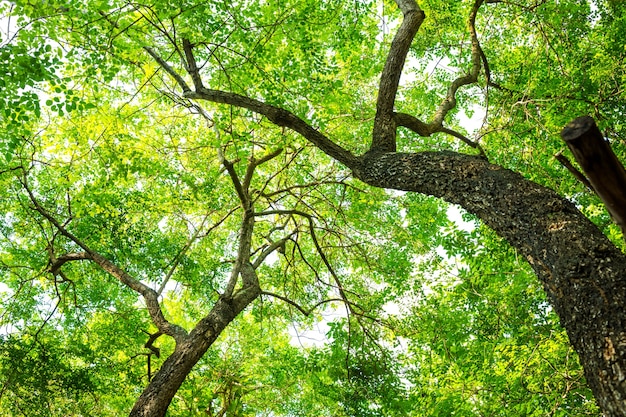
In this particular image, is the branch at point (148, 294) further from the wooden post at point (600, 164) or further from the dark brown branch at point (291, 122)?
the wooden post at point (600, 164)

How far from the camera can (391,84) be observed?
4008 mm

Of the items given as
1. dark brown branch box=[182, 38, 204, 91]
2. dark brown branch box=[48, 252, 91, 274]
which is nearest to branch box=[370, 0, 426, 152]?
dark brown branch box=[182, 38, 204, 91]

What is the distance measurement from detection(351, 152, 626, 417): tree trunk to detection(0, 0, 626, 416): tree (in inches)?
1.9

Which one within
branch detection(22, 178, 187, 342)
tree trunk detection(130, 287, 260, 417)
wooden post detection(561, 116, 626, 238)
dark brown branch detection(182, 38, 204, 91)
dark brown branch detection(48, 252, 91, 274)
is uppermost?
dark brown branch detection(182, 38, 204, 91)

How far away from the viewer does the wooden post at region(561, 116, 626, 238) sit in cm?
143

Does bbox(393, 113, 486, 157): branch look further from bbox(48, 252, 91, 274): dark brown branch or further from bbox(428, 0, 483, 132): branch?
bbox(48, 252, 91, 274): dark brown branch

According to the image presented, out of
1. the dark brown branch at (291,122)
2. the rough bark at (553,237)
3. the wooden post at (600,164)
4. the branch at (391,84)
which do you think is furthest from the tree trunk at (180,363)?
the wooden post at (600,164)

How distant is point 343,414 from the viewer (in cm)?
904

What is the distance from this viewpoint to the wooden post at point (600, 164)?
4.70ft

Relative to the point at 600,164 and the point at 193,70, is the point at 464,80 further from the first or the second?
the point at 600,164

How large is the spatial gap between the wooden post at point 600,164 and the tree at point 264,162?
4.39 ft

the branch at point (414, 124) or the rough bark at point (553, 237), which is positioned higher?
the branch at point (414, 124)

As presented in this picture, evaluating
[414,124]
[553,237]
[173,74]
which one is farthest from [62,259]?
[553,237]

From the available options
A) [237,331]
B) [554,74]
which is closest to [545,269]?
[554,74]
